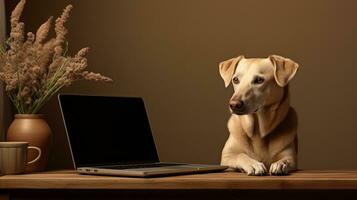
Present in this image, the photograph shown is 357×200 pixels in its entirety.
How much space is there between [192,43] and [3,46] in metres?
0.80

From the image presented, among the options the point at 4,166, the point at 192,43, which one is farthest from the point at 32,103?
the point at 192,43

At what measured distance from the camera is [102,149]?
1.58m

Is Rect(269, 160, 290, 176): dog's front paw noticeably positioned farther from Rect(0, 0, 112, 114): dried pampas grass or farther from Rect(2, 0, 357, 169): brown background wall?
Rect(2, 0, 357, 169): brown background wall

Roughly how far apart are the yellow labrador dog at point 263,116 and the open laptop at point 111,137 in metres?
0.11

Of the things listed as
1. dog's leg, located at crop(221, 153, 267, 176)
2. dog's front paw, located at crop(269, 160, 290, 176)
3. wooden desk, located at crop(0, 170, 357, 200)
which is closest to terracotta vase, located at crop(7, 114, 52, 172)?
wooden desk, located at crop(0, 170, 357, 200)

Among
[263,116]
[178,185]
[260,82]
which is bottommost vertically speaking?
[178,185]

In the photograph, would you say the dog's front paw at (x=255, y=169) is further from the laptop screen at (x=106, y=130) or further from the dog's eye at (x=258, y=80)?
the laptop screen at (x=106, y=130)

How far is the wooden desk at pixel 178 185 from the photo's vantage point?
131cm

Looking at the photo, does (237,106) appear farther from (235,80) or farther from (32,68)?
(32,68)

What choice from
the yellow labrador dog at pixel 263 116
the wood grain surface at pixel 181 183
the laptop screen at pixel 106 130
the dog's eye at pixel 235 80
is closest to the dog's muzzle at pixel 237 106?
the yellow labrador dog at pixel 263 116

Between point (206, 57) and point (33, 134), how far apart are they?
93 cm

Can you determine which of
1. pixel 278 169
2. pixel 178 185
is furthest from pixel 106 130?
pixel 278 169

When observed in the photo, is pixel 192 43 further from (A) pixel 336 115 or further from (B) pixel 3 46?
(B) pixel 3 46

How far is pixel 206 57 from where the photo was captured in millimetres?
2264
